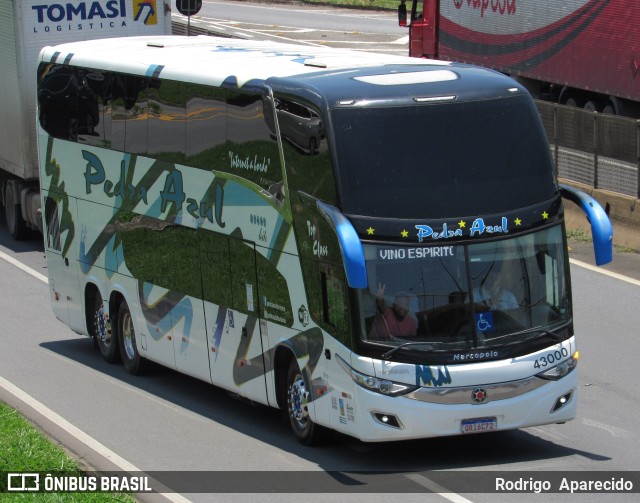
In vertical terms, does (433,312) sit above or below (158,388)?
above

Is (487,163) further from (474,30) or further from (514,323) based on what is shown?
(474,30)

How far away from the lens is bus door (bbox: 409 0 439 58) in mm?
40531

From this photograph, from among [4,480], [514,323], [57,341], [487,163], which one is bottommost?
[57,341]

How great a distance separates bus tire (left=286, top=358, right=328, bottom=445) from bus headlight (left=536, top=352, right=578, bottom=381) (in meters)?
2.19

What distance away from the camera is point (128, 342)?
1767 centimetres

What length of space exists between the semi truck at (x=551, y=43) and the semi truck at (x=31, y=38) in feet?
34.0

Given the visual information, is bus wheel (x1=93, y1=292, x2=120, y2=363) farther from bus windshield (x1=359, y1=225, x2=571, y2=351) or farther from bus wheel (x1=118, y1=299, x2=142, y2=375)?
bus windshield (x1=359, y1=225, x2=571, y2=351)

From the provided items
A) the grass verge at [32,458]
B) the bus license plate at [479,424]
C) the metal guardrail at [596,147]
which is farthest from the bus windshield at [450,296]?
the metal guardrail at [596,147]

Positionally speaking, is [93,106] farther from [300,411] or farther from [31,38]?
[31,38]

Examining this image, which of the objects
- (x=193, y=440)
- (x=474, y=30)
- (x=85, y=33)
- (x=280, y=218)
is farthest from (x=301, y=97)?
(x=474, y=30)

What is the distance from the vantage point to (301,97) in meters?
13.0

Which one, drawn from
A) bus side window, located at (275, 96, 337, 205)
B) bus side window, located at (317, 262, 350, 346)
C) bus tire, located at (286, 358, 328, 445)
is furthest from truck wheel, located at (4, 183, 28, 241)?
bus side window, located at (317, 262, 350, 346)

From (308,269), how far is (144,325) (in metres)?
4.37

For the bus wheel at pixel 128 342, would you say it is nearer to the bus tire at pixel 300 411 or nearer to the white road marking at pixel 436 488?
the bus tire at pixel 300 411
